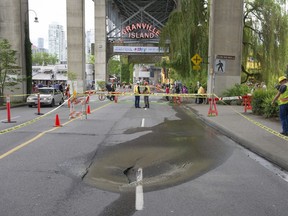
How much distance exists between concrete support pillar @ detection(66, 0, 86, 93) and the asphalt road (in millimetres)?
35163

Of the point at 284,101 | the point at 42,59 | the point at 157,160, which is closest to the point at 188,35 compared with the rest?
the point at 284,101

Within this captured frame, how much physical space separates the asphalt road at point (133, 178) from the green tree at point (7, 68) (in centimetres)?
1776

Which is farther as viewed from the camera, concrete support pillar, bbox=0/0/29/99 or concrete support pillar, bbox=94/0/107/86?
concrete support pillar, bbox=94/0/107/86

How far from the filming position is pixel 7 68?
1102 inches

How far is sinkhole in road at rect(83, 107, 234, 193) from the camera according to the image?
646 cm

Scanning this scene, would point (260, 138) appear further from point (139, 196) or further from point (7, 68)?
point (7, 68)

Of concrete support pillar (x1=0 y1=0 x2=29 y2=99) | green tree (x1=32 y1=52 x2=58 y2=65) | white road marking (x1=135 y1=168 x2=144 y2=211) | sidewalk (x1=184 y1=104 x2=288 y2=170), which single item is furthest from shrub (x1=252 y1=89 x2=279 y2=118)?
green tree (x1=32 y1=52 x2=58 y2=65)

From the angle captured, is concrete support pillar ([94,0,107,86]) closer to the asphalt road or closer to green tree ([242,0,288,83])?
green tree ([242,0,288,83])

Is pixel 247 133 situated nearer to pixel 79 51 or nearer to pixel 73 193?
pixel 73 193

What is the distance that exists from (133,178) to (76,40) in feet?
137

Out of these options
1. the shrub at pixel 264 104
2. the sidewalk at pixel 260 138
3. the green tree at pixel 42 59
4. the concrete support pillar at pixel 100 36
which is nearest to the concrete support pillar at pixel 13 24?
the shrub at pixel 264 104

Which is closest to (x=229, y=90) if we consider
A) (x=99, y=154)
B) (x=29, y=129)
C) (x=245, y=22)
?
(x=245, y=22)

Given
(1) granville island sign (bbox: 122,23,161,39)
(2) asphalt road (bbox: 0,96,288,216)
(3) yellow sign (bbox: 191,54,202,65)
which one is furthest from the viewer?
(1) granville island sign (bbox: 122,23,161,39)

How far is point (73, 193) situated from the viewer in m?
5.68
